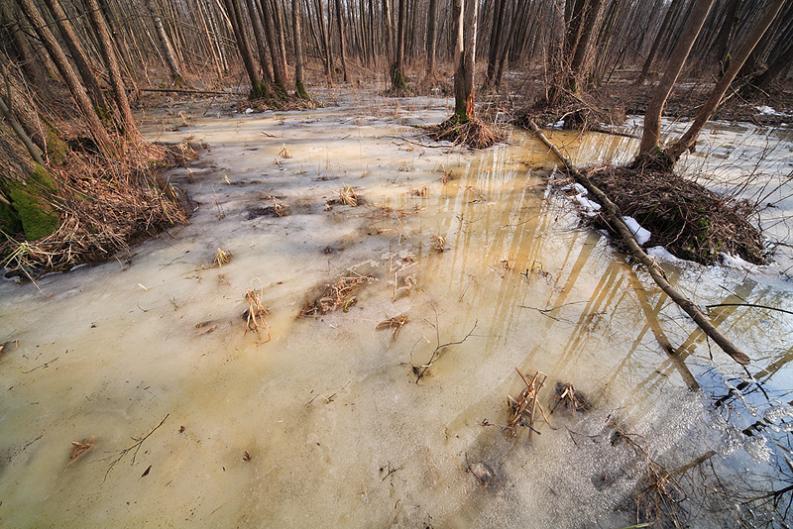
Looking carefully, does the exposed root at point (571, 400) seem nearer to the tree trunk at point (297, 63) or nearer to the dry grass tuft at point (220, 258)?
the dry grass tuft at point (220, 258)

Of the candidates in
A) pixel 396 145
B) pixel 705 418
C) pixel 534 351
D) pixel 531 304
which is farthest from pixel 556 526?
pixel 396 145

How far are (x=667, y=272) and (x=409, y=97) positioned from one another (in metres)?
12.4

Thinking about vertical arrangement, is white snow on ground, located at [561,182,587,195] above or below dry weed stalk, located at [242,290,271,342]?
above

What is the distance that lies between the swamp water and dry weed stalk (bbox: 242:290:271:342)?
0.17 feet

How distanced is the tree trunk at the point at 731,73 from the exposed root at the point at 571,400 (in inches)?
169

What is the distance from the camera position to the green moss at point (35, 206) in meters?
3.23

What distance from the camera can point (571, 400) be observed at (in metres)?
2.07

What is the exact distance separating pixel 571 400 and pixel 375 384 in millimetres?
1315

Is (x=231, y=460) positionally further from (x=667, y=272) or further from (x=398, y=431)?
(x=667, y=272)

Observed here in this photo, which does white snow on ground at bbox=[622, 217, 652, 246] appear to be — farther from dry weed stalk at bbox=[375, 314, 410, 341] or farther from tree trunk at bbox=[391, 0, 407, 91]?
tree trunk at bbox=[391, 0, 407, 91]

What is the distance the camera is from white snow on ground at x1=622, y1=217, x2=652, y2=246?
3.63 metres

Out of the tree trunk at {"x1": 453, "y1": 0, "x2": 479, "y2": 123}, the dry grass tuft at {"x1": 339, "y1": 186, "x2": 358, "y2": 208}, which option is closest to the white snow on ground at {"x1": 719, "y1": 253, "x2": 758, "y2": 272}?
the dry grass tuft at {"x1": 339, "y1": 186, "x2": 358, "y2": 208}

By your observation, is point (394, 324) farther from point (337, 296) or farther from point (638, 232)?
point (638, 232)

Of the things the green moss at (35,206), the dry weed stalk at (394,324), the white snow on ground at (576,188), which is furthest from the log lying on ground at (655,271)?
the green moss at (35,206)
